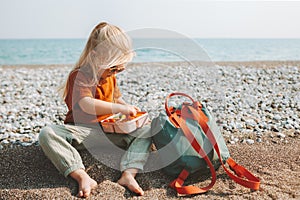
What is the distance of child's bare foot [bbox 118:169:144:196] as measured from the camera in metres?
2.34

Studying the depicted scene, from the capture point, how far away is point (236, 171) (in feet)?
8.48

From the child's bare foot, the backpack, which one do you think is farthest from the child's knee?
the backpack

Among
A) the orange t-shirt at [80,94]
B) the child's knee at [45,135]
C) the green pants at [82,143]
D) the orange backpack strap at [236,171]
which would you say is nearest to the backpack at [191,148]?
the orange backpack strap at [236,171]

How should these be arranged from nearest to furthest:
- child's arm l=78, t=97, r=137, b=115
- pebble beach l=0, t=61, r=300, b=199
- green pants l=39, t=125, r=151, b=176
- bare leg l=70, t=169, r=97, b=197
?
bare leg l=70, t=169, r=97, b=197
pebble beach l=0, t=61, r=300, b=199
green pants l=39, t=125, r=151, b=176
child's arm l=78, t=97, r=137, b=115

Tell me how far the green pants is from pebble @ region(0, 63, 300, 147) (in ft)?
2.43

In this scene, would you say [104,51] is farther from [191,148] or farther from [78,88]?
[191,148]

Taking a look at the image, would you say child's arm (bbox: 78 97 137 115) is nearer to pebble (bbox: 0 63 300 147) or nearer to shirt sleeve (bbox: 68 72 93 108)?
A: shirt sleeve (bbox: 68 72 93 108)

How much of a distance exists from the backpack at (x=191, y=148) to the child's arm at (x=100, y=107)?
0.23 meters

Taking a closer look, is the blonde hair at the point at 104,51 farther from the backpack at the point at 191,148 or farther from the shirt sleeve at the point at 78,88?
the backpack at the point at 191,148

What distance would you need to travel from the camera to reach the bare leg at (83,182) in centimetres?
227

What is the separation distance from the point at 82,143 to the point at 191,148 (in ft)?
2.71

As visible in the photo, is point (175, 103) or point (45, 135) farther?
point (175, 103)

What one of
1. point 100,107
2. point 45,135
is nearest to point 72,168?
point 45,135

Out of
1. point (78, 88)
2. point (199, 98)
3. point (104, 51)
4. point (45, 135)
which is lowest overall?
point (199, 98)
